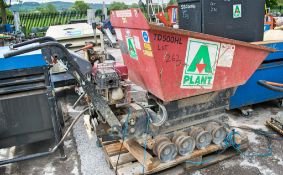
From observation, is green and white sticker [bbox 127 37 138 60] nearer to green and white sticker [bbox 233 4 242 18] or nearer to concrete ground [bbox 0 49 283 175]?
concrete ground [bbox 0 49 283 175]

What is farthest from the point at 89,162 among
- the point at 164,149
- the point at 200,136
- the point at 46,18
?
the point at 46,18

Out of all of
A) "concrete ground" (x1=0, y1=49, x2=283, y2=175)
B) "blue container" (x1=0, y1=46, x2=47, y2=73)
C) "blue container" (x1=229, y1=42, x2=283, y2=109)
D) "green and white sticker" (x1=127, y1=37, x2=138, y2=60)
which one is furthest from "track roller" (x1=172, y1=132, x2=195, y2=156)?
"blue container" (x1=0, y1=46, x2=47, y2=73)

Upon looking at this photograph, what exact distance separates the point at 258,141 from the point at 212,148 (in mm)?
863

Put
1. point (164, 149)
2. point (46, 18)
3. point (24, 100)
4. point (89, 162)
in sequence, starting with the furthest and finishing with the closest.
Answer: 1. point (46, 18)
2. point (89, 162)
3. point (24, 100)
4. point (164, 149)

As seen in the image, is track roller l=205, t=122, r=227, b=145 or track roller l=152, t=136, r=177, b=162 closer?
track roller l=152, t=136, r=177, b=162

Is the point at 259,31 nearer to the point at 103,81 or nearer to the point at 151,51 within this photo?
the point at 151,51

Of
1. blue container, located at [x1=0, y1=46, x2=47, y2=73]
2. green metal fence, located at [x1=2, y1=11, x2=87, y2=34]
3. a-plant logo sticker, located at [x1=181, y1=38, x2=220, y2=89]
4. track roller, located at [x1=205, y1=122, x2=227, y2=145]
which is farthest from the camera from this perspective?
green metal fence, located at [x1=2, y1=11, x2=87, y2=34]

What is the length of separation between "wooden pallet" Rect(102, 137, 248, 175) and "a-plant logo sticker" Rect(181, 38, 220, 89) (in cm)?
75

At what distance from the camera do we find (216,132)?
3131 mm

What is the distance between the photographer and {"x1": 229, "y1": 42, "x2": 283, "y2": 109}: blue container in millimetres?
4133

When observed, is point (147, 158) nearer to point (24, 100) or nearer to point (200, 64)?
point (200, 64)

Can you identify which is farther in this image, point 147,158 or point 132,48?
point 132,48

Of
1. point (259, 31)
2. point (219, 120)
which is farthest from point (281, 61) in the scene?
point (219, 120)

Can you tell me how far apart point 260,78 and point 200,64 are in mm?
1767
